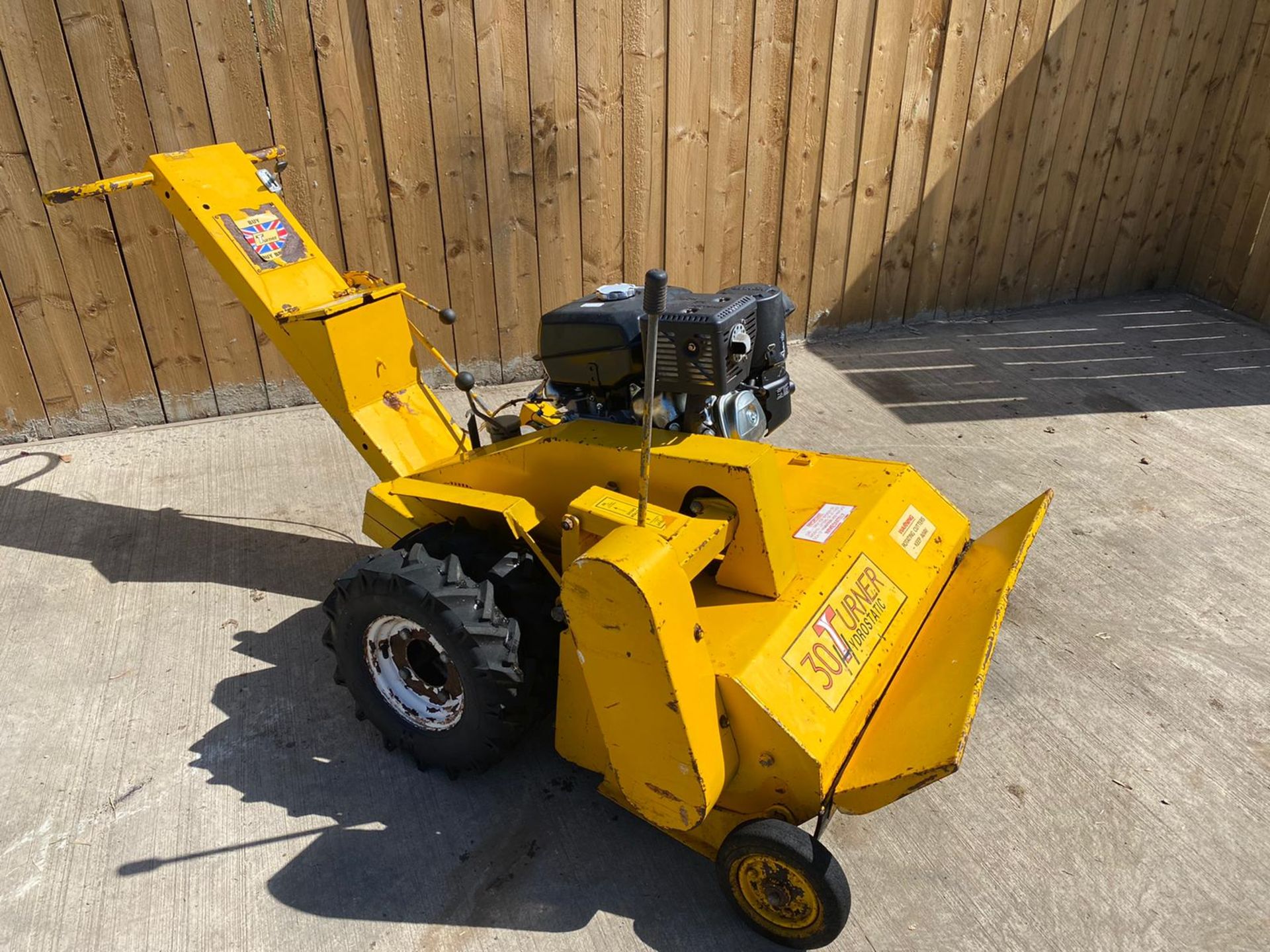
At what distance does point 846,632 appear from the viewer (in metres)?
2.53

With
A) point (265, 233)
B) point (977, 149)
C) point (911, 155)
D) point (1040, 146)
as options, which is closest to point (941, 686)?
point (265, 233)

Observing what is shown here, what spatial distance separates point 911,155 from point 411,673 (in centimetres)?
496

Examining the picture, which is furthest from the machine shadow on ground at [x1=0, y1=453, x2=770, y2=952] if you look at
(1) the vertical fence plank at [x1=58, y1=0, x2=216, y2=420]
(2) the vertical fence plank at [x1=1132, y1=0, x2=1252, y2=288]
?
(2) the vertical fence plank at [x1=1132, y1=0, x2=1252, y2=288]

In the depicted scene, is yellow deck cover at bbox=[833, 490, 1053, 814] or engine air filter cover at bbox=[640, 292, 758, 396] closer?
yellow deck cover at bbox=[833, 490, 1053, 814]

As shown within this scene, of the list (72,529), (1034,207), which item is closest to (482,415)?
(72,529)

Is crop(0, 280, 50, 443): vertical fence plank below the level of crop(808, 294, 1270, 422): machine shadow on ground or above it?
above

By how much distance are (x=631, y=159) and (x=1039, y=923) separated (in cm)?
434

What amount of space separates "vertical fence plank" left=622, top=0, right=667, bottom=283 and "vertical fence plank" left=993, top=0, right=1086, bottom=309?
281 centimetres

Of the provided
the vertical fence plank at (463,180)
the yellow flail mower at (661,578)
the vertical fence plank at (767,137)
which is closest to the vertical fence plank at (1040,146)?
the vertical fence plank at (767,137)

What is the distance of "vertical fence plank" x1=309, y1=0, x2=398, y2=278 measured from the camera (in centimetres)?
450

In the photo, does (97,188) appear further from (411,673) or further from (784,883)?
(784,883)

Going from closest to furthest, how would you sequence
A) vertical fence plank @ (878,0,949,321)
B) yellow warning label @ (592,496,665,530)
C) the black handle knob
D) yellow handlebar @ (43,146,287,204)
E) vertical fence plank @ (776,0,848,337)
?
1. the black handle knob
2. yellow warning label @ (592,496,665,530)
3. yellow handlebar @ (43,146,287,204)
4. vertical fence plank @ (776,0,848,337)
5. vertical fence plank @ (878,0,949,321)

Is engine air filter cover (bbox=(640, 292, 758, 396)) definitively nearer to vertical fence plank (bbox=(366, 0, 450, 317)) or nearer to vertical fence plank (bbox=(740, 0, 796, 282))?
vertical fence plank (bbox=(366, 0, 450, 317))

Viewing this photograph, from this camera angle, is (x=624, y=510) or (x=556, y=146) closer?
(x=624, y=510)
